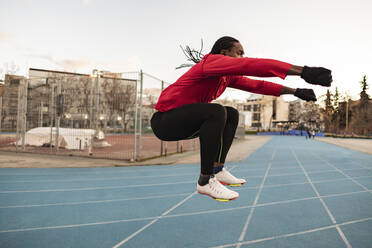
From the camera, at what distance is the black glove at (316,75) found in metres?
1.15

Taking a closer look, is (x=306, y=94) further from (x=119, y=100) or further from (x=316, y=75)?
(x=119, y=100)

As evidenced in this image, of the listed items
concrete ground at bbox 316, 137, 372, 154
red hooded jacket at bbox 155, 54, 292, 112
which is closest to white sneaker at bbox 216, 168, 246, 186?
red hooded jacket at bbox 155, 54, 292, 112

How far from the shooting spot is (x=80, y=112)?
952cm

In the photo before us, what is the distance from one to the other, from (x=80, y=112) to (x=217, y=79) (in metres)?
9.23

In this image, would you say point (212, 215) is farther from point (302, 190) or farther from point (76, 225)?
point (302, 190)

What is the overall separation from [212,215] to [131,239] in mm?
1335

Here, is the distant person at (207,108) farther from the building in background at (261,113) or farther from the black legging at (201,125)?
the building in background at (261,113)

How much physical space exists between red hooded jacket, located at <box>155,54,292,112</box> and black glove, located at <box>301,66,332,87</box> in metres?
0.08

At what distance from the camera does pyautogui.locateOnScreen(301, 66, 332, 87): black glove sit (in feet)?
3.77

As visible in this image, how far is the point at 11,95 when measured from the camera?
1179 cm

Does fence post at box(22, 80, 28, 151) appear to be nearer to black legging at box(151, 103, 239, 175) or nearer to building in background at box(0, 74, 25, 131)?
building in background at box(0, 74, 25, 131)

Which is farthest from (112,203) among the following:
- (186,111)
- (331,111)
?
(331,111)

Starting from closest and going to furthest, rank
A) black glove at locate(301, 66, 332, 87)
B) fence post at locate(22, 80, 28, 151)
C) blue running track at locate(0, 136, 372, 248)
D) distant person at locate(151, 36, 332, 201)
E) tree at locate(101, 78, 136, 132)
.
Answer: black glove at locate(301, 66, 332, 87) < distant person at locate(151, 36, 332, 201) < blue running track at locate(0, 136, 372, 248) < tree at locate(101, 78, 136, 132) < fence post at locate(22, 80, 28, 151)

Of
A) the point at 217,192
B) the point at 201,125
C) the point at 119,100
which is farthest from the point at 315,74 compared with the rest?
the point at 119,100
